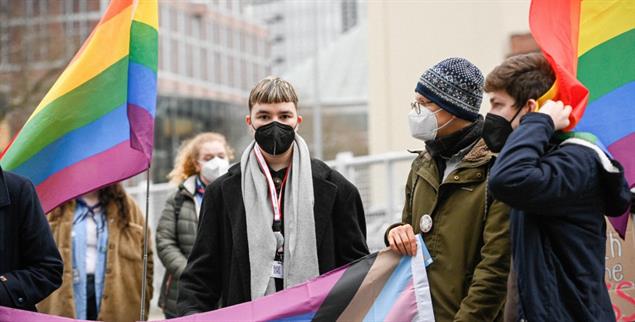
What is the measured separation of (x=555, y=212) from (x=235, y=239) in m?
1.70

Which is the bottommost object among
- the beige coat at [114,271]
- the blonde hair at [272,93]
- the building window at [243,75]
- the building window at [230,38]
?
the building window at [243,75]

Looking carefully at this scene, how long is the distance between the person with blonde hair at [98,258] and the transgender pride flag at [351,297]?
7.51 ft

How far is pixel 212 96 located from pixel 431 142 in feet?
318

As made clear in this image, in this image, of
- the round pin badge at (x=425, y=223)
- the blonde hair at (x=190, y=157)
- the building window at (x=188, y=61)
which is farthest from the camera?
the building window at (x=188, y=61)

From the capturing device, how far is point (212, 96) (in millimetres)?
101438

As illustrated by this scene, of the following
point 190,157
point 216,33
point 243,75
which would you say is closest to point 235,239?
point 190,157

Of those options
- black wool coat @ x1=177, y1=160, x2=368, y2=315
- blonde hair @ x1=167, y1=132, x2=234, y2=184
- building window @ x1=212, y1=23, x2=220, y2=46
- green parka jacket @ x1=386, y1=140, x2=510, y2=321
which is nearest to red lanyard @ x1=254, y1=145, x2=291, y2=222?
black wool coat @ x1=177, y1=160, x2=368, y2=315

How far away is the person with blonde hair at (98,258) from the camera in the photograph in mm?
7395

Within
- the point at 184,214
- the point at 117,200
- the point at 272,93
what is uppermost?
the point at 272,93

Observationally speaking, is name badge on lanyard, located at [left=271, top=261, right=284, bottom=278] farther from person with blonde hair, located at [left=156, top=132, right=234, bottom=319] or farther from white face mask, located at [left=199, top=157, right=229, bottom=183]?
white face mask, located at [left=199, top=157, right=229, bottom=183]

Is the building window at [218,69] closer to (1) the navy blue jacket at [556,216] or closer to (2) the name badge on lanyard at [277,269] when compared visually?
(2) the name badge on lanyard at [277,269]

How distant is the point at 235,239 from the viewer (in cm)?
537

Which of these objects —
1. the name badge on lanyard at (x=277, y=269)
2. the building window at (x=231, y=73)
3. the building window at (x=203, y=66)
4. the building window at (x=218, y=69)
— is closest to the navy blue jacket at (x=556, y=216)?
the name badge on lanyard at (x=277, y=269)

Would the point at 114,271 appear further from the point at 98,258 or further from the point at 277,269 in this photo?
the point at 277,269
